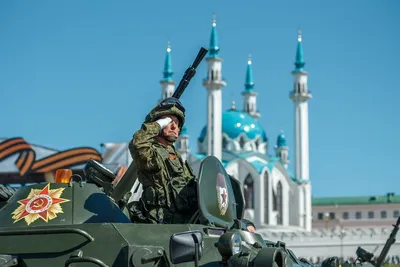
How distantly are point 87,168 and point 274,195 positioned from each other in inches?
2479

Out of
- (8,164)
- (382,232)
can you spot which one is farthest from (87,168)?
(382,232)

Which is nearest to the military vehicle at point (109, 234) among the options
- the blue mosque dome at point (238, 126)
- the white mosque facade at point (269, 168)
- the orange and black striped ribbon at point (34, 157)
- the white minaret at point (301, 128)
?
the orange and black striped ribbon at point (34, 157)

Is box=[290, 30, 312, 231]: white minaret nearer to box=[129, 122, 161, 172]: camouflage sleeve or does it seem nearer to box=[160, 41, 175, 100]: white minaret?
box=[160, 41, 175, 100]: white minaret

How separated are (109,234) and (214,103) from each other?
182 feet

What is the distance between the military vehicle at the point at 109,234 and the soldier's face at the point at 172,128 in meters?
0.83

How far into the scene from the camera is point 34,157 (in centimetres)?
3784

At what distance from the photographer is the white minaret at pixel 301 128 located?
69.4 metres

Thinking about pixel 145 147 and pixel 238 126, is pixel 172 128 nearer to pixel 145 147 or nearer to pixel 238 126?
pixel 145 147

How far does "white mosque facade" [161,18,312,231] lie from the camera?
65625 millimetres

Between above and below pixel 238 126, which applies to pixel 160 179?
below

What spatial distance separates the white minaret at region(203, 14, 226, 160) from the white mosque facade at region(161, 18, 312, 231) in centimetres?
7

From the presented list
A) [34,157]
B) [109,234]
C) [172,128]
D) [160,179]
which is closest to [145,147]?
[160,179]

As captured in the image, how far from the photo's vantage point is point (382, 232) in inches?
2240

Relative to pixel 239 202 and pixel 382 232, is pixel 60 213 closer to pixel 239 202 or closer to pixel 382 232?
pixel 239 202
